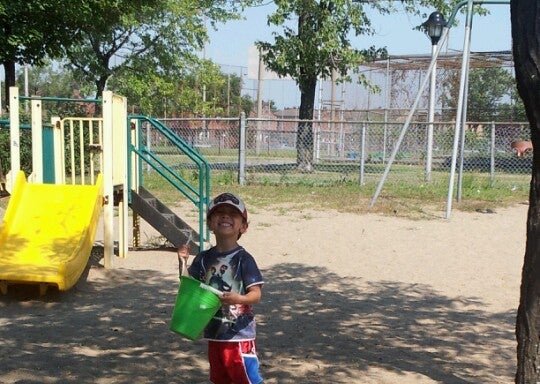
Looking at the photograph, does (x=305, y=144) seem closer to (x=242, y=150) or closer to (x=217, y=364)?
(x=242, y=150)

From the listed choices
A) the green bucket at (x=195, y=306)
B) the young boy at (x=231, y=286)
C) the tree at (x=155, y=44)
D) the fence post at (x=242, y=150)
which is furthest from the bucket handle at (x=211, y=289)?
the tree at (x=155, y=44)

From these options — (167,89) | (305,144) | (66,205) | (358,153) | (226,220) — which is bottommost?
(358,153)

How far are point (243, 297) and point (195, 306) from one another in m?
0.20

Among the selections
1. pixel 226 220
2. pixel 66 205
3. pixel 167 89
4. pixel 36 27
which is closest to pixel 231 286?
pixel 226 220

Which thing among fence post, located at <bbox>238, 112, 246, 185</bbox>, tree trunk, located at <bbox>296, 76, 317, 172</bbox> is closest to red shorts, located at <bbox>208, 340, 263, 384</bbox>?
fence post, located at <bbox>238, 112, 246, 185</bbox>

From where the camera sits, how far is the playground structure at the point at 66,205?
20.1 feet

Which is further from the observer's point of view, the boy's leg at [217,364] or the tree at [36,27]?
the tree at [36,27]

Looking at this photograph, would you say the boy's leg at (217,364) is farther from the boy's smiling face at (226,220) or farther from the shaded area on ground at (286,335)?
the shaded area on ground at (286,335)

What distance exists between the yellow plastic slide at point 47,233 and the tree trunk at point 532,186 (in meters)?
4.05

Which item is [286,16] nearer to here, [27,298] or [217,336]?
[27,298]

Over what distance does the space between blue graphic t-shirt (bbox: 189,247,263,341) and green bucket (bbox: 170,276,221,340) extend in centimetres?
16

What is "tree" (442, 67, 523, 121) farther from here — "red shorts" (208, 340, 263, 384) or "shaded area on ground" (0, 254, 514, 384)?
"red shorts" (208, 340, 263, 384)

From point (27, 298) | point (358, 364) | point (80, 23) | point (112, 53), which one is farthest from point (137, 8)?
point (358, 364)

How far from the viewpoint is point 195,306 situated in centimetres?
276
